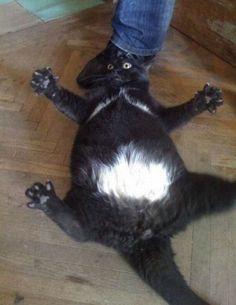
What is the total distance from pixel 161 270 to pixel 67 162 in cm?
41

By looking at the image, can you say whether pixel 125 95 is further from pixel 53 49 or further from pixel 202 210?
pixel 53 49

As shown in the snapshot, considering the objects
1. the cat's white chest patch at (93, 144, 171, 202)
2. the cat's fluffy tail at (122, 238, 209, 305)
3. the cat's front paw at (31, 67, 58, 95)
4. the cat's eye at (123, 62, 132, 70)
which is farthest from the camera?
the cat's eye at (123, 62, 132, 70)

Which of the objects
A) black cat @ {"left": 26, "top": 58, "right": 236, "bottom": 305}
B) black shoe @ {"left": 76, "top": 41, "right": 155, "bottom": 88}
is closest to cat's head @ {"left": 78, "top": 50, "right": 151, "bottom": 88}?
black shoe @ {"left": 76, "top": 41, "right": 155, "bottom": 88}

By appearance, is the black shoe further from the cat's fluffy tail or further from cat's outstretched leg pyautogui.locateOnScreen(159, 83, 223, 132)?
the cat's fluffy tail

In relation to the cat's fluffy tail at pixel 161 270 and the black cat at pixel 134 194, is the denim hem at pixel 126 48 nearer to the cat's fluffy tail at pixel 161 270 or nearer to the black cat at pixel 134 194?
the black cat at pixel 134 194

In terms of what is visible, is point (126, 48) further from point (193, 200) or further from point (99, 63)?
point (193, 200)

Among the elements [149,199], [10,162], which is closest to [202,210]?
[149,199]

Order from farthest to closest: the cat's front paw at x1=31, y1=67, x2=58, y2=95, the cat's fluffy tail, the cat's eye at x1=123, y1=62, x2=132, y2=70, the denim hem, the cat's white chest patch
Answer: the denim hem, the cat's eye at x1=123, y1=62, x2=132, y2=70, the cat's front paw at x1=31, y1=67, x2=58, y2=95, the cat's white chest patch, the cat's fluffy tail

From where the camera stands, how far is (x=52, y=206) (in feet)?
2.84

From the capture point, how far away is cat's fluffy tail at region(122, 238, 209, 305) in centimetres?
82

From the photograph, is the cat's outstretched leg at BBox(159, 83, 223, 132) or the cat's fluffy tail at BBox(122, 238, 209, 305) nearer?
the cat's fluffy tail at BBox(122, 238, 209, 305)

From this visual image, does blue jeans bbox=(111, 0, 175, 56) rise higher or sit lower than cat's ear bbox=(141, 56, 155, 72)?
higher

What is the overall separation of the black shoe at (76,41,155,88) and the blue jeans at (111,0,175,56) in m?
0.02

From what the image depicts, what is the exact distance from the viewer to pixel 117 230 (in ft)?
2.93
